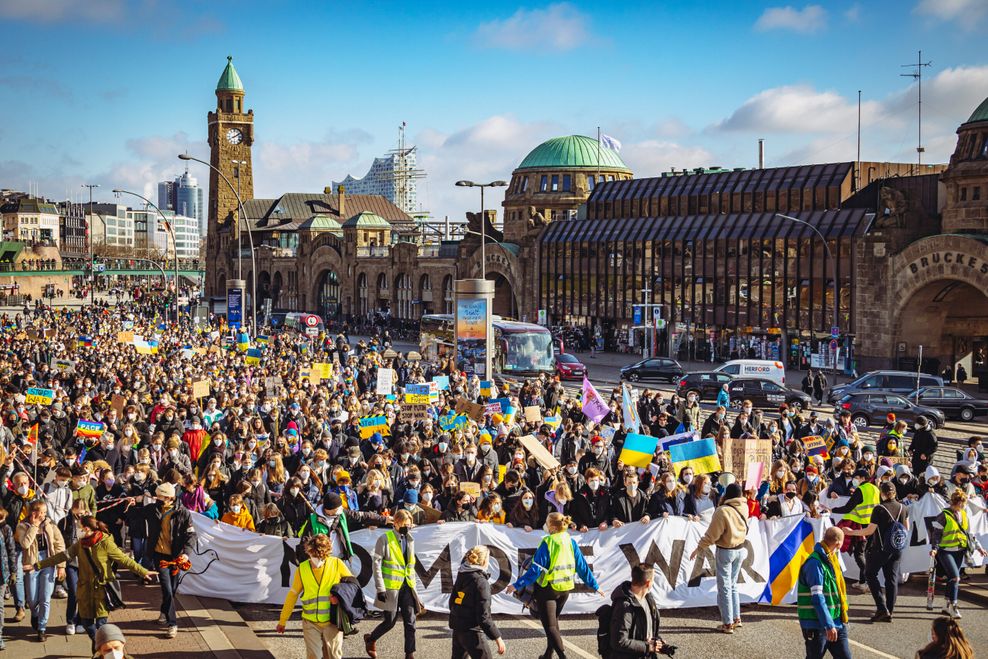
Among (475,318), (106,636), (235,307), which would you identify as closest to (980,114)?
(475,318)

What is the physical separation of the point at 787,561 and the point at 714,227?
158 feet

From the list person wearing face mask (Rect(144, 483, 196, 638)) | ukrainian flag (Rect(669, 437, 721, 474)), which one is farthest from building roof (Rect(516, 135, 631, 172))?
person wearing face mask (Rect(144, 483, 196, 638))

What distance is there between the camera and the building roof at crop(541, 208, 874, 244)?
53.2 meters

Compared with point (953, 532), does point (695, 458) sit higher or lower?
higher

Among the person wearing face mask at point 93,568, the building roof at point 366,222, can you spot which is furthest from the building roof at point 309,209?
the person wearing face mask at point 93,568

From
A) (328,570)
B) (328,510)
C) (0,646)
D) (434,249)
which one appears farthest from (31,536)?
(434,249)

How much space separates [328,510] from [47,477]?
570cm

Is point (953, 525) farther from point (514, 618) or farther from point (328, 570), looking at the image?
point (328, 570)

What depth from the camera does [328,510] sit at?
41.5ft

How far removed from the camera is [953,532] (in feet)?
44.4

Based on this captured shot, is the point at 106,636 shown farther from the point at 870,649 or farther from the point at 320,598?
the point at 870,649

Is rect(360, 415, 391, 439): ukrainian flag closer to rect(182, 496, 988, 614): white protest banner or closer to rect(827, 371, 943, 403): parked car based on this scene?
rect(182, 496, 988, 614): white protest banner

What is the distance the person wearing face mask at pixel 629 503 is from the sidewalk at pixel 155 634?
440cm

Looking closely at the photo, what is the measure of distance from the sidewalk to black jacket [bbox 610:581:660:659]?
405cm
